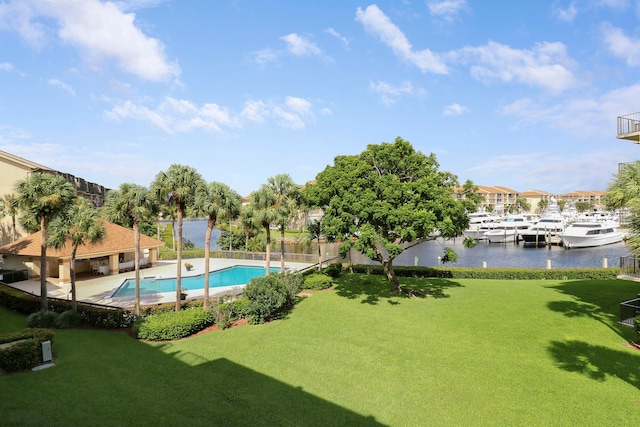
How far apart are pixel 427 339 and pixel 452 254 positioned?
6.34 m

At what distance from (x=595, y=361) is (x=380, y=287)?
14781 mm

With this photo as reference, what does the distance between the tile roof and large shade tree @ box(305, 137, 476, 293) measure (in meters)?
20.3

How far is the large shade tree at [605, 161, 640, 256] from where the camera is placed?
43.7 ft

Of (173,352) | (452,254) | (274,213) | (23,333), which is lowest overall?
(173,352)

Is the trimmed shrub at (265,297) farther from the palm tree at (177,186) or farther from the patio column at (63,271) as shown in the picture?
the patio column at (63,271)

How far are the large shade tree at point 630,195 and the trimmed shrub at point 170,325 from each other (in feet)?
61.6

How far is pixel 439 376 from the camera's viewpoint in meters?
11.8

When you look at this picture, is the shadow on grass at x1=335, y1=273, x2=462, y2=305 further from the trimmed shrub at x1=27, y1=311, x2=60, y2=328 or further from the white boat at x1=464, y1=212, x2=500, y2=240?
the white boat at x1=464, y1=212, x2=500, y2=240

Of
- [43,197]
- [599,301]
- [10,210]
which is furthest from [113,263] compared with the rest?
[599,301]

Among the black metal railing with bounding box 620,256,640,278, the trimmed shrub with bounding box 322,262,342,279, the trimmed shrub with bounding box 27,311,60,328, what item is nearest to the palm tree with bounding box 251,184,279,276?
the trimmed shrub with bounding box 322,262,342,279

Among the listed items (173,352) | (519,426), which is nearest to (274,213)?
(173,352)

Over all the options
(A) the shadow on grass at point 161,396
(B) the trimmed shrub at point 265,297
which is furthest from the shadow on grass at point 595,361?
(B) the trimmed shrub at point 265,297

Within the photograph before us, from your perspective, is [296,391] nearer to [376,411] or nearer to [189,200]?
[376,411]

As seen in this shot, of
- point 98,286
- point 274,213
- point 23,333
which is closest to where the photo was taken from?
point 23,333
